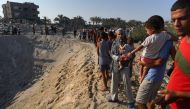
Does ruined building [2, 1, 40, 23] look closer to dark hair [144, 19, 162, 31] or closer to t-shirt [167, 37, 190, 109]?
dark hair [144, 19, 162, 31]

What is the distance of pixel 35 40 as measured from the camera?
41719 millimetres

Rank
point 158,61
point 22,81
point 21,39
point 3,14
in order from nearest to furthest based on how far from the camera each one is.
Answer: point 158,61 → point 22,81 → point 21,39 → point 3,14

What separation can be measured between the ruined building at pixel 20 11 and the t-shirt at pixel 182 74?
82.9 metres

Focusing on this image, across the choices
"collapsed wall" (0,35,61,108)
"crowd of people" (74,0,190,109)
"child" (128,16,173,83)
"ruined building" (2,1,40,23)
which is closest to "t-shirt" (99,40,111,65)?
"crowd of people" (74,0,190,109)

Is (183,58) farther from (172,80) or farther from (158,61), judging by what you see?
(158,61)

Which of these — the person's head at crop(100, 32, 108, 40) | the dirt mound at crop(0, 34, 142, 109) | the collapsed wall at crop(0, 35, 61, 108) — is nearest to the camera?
the person's head at crop(100, 32, 108, 40)

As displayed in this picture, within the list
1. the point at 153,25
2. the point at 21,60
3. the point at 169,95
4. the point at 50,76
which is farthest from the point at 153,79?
the point at 21,60

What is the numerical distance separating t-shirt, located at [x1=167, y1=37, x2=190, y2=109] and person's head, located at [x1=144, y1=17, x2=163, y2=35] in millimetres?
2305

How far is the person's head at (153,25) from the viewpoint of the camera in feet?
17.0

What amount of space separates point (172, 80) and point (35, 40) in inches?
1559

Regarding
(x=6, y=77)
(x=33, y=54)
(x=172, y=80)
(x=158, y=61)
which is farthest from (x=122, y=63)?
(x=33, y=54)

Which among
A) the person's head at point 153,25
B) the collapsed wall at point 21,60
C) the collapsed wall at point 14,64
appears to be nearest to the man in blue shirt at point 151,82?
the person's head at point 153,25

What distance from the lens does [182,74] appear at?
2795 millimetres

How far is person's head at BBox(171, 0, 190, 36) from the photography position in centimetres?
279
